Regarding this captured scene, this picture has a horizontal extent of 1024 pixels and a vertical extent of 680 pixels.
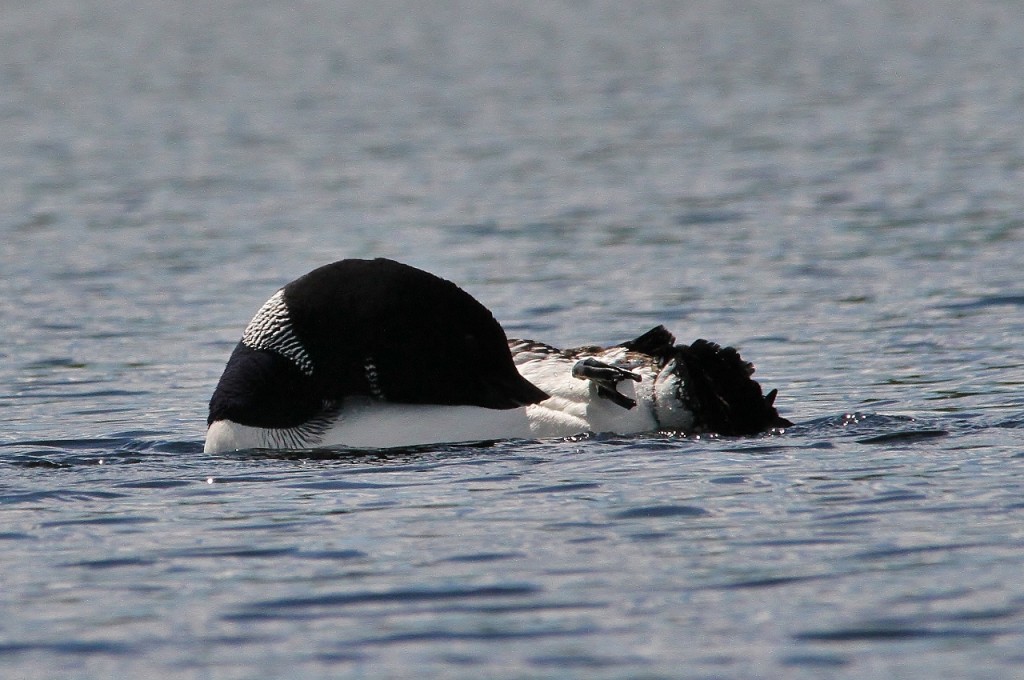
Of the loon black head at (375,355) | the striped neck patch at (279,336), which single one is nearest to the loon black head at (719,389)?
the loon black head at (375,355)

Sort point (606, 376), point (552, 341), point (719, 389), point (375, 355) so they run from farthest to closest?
point (552, 341) < point (375, 355) < point (719, 389) < point (606, 376)

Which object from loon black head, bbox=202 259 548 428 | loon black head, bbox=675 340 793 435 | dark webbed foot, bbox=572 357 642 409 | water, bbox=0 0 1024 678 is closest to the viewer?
water, bbox=0 0 1024 678

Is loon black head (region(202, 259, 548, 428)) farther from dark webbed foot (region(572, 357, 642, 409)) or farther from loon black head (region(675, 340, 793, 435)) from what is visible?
loon black head (region(675, 340, 793, 435))

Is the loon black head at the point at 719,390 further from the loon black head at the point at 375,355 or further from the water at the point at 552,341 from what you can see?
the loon black head at the point at 375,355

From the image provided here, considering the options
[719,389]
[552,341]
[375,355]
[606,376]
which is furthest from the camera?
[552,341]

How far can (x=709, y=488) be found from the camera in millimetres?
6562

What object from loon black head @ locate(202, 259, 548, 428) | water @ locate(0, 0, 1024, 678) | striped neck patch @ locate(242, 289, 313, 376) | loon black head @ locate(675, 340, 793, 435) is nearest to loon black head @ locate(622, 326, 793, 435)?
loon black head @ locate(675, 340, 793, 435)

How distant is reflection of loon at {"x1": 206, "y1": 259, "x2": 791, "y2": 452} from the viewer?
7512 mm

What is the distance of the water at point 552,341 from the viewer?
509 cm

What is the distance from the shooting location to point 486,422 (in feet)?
24.7

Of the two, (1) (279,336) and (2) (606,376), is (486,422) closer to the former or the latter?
(2) (606,376)

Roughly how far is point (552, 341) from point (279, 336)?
10.4 ft

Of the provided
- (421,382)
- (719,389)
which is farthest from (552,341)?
(719,389)

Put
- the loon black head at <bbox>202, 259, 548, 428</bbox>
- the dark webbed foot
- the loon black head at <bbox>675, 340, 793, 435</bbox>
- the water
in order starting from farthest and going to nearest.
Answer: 1. the loon black head at <bbox>202, 259, 548, 428</bbox>
2. the loon black head at <bbox>675, 340, 793, 435</bbox>
3. the dark webbed foot
4. the water
